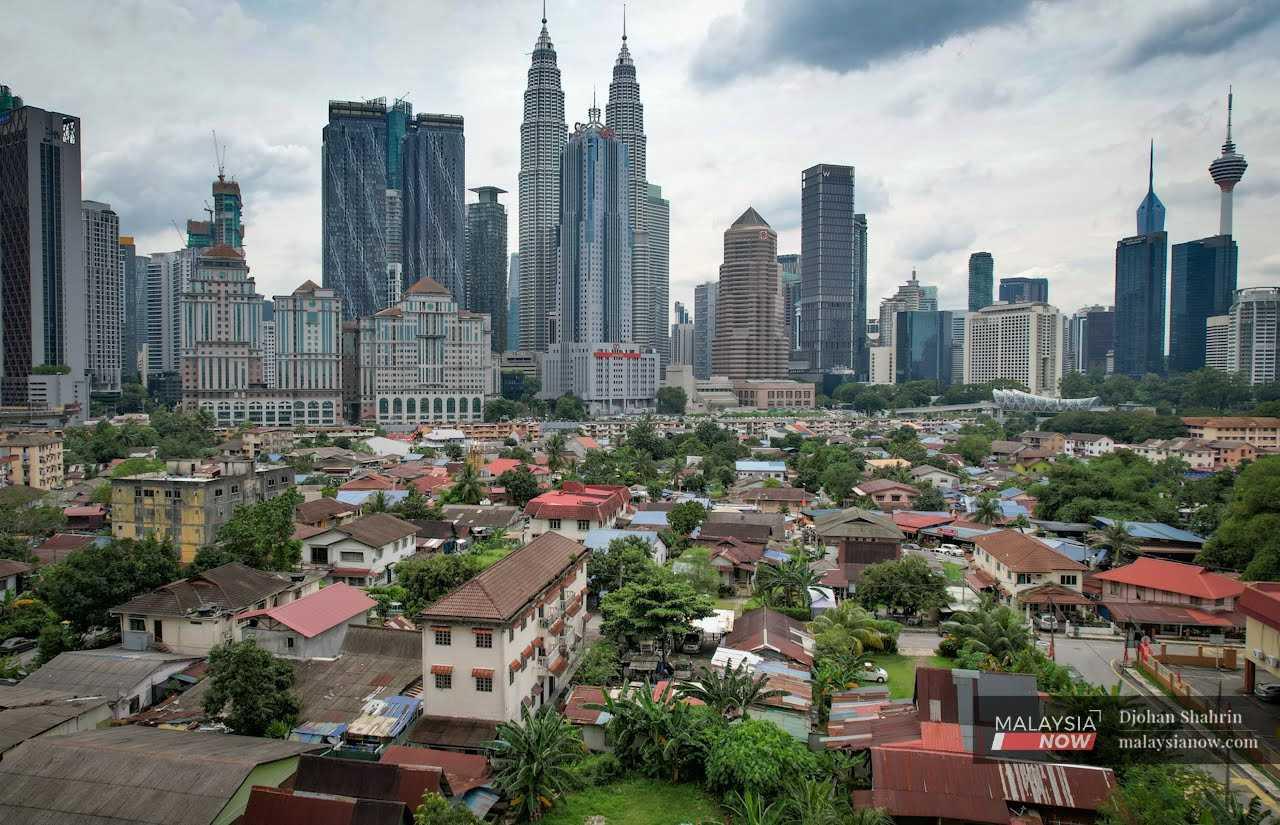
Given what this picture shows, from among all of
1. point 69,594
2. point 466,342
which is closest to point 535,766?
point 69,594

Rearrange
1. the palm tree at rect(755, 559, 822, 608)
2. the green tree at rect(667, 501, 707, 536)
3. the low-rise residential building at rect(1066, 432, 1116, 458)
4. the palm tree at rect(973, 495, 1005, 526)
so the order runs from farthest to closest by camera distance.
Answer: the low-rise residential building at rect(1066, 432, 1116, 458) → the palm tree at rect(973, 495, 1005, 526) → the green tree at rect(667, 501, 707, 536) → the palm tree at rect(755, 559, 822, 608)

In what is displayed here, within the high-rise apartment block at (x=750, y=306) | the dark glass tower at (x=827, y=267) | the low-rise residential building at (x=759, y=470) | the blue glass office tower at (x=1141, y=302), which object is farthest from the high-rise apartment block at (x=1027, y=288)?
the low-rise residential building at (x=759, y=470)

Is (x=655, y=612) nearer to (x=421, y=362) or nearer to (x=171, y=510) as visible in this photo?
(x=171, y=510)

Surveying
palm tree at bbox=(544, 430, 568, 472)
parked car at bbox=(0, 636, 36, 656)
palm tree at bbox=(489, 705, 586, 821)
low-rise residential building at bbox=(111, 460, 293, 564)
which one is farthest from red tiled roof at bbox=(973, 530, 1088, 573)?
palm tree at bbox=(544, 430, 568, 472)

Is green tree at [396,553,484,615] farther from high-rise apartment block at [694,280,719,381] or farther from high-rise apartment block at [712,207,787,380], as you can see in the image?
high-rise apartment block at [694,280,719,381]

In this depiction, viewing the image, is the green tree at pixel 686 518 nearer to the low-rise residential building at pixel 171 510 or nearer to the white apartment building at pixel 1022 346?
the low-rise residential building at pixel 171 510

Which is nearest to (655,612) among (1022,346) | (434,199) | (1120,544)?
(1120,544)

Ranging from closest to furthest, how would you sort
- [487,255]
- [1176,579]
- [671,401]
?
[1176,579]
[671,401]
[487,255]
